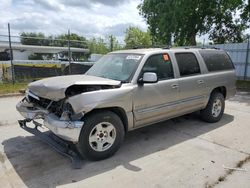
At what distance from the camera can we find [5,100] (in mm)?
8523

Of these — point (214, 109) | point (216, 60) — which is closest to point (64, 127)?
point (214, 109)

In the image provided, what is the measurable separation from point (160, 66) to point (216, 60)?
6.71 ft

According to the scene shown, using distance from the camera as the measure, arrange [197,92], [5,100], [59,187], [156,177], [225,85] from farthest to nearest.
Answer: [5,100]
[225,85]
[197,92]
[156,177]
[59,187]

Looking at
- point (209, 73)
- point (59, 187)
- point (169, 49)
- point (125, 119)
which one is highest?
point (169, 49)

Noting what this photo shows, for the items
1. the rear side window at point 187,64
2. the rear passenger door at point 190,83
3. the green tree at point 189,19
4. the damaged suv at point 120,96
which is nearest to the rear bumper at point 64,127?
the damaged suv at point 120,96

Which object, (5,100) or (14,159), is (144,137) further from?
(5,100)

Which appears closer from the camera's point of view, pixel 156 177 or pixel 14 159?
pixel 156 177

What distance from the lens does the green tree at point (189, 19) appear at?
16828mm

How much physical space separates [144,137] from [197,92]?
1552 millimetres

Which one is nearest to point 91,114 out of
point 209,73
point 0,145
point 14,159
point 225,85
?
point 14,159

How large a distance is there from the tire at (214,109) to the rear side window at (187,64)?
873 mm

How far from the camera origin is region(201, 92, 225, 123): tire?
5.80 meters

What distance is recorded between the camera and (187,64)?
17.2 ft

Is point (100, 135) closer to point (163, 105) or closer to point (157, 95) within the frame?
point (157, 95)
